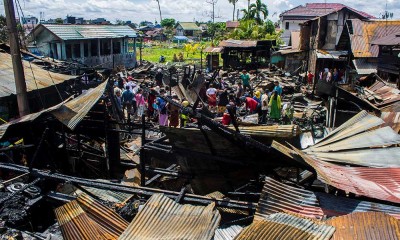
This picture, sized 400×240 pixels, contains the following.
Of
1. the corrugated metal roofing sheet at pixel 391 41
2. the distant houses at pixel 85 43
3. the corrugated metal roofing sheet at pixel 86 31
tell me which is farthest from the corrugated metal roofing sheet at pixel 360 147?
the corrugated metal roofing sheet at pixel 86 31

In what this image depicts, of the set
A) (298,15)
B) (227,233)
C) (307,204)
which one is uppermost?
(298,15)

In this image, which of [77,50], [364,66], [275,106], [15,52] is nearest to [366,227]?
[15,52]

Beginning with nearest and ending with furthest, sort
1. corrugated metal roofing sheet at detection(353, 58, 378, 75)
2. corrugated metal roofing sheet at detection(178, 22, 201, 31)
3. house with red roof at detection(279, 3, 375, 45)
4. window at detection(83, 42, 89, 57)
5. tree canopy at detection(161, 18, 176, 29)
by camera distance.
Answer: corrugated metal roofing sheet at detection(353, 58, 378, 75)
window at detection(83, 42, 89, 57)
house with red roof at detection(279, 3, 375, 45)
corrugated metal roofing sheet at detection(178, 22, 201, 31)
tree canopy at detection(161, 18, 176, 29)

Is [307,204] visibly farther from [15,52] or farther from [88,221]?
[15,52]

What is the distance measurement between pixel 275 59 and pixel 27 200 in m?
33.2

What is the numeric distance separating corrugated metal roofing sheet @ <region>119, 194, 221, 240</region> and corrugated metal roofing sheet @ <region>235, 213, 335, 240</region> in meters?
0.56

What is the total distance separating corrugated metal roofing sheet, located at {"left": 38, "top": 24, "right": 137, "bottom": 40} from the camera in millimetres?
30641

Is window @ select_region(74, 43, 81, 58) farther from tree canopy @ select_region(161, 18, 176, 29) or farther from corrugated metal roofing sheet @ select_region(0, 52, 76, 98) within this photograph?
tree canopy @ select_region(161, 18, 176, 29)

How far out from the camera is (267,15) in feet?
173

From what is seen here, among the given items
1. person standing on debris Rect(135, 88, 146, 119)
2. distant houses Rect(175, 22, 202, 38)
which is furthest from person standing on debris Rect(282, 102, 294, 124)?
distant houses Rect(175, 22, 202, 38)

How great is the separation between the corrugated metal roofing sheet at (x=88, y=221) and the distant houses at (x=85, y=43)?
1018 inches

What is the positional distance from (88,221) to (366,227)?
335 cm

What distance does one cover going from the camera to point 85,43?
33.4 meters

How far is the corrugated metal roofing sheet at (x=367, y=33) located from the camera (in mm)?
20719
